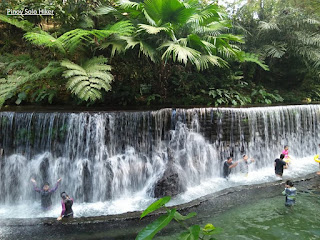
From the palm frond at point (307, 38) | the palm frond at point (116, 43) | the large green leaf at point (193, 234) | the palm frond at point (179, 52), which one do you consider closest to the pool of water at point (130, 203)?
the palm frond at point (179, 52)

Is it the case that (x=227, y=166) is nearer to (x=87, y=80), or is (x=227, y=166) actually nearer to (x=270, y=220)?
(x=270, y=220)

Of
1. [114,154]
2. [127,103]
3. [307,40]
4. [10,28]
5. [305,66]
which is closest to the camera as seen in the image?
[114,154]

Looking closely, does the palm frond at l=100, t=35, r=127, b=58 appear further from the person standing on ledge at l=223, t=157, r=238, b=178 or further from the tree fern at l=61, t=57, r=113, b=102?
the person standing on ledge at l=223, t=157, r=238, b=178

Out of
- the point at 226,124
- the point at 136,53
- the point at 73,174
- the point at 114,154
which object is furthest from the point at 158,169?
the point at 136,53

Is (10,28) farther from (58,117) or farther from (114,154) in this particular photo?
(114,154)

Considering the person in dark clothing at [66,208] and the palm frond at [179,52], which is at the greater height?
the palm frond at [179,52]

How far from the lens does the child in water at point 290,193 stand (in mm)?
5477

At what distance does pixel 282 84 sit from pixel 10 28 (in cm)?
1394

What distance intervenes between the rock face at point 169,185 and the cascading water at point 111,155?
209 mm

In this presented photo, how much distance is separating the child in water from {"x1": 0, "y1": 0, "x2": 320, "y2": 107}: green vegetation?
4.20 m

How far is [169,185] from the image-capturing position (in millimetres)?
6355

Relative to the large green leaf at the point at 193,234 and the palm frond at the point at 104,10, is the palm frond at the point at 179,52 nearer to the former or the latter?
the palm frond at the point at 104,10

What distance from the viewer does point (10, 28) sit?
10422 millimetres

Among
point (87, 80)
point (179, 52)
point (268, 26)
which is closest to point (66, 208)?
point (87, 80)
